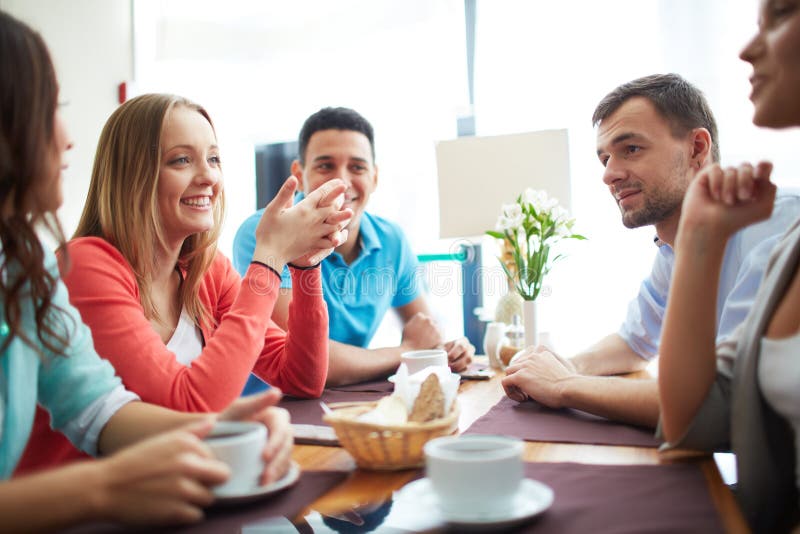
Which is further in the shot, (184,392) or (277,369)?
(277,369)

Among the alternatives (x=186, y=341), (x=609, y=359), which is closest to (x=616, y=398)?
(x=609, y=359)

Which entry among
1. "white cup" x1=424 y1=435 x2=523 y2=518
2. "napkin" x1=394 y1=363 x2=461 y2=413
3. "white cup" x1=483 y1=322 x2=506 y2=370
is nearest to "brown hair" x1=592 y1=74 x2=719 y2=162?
"white cup" x1=483 y1=322 x2=506 y2=370

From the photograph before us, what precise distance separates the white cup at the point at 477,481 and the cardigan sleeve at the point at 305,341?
30.6 inches

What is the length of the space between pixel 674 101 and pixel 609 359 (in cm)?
70

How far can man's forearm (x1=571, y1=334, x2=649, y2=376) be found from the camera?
1682 mm

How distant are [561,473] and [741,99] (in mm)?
2248

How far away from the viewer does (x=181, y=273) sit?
1.44 metres

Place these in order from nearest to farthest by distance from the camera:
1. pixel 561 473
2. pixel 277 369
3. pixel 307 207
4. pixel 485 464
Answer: pixel 485 464 → pixel 561 473 → pixel 307 207 → pixel 277 369

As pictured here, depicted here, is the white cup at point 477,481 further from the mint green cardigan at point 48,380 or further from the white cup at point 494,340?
the white cup at point 494,340

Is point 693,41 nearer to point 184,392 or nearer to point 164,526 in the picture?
point 184,392

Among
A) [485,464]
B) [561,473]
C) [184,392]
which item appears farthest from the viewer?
[184,392]

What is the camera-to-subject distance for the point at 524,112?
9.30ft

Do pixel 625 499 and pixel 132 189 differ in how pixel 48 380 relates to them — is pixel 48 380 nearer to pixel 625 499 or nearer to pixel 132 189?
pixel 132 189

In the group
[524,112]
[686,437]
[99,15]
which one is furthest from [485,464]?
[99,15]
